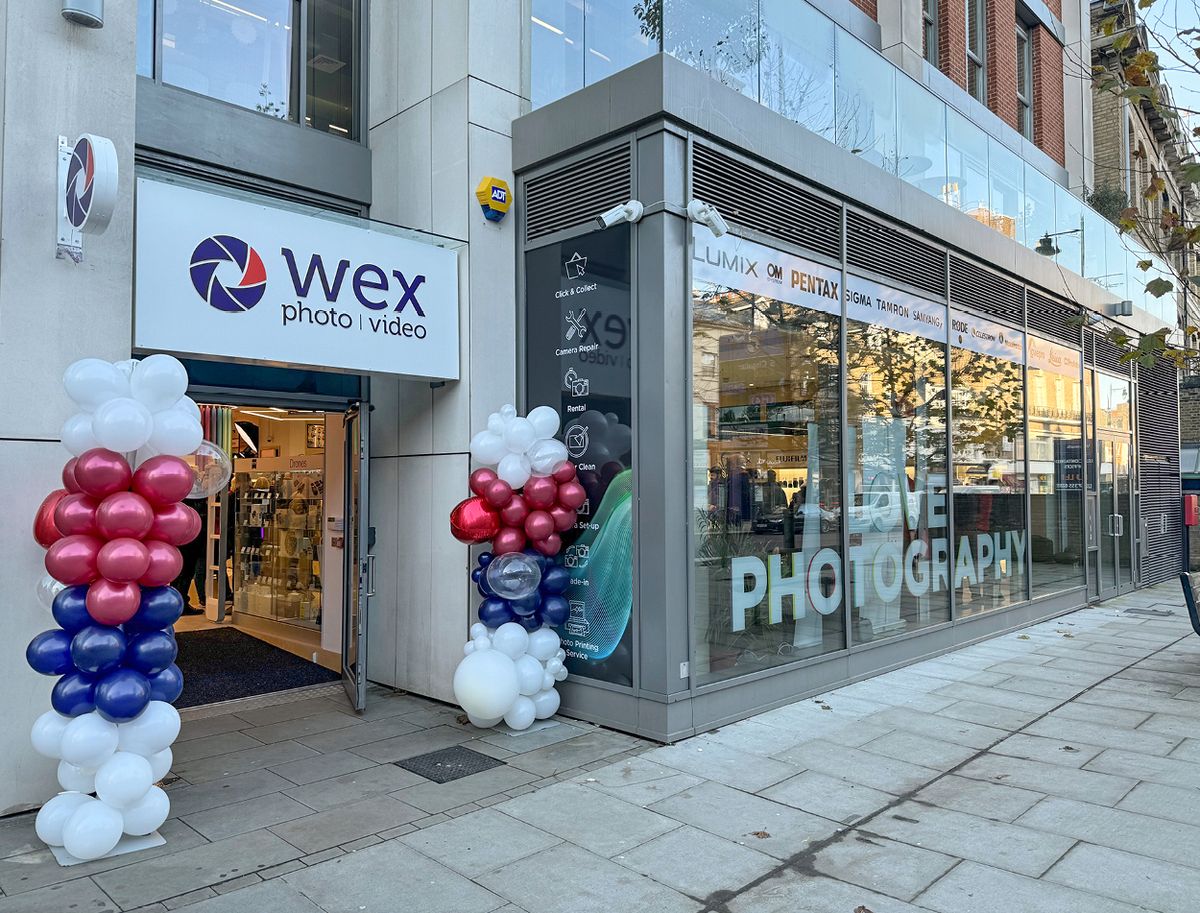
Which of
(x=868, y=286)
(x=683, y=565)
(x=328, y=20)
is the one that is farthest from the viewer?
(x=868, y=286)

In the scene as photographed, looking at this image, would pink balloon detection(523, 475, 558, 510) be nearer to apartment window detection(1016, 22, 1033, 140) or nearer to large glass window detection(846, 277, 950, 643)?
large glass window detection(846, 277, 950, 643)

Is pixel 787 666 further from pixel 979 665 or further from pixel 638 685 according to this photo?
pixel 979 665

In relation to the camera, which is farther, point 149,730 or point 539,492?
point 539,492

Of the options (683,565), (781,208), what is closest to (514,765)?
(683,565)

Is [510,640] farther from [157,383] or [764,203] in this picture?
[764,203]

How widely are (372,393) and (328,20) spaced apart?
341 cm

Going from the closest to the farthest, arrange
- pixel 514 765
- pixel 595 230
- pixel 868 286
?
pixel 514 765 < pixel 595 230 < pixel 868 286

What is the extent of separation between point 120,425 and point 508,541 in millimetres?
2773

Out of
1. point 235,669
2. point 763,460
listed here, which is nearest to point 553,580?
point 763,460

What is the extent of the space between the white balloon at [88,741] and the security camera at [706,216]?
483 cm

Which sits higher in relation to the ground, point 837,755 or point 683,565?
point 683,565

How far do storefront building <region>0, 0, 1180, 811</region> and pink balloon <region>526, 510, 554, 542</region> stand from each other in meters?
0.42

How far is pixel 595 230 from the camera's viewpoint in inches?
264

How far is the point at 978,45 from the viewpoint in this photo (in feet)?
46.0
